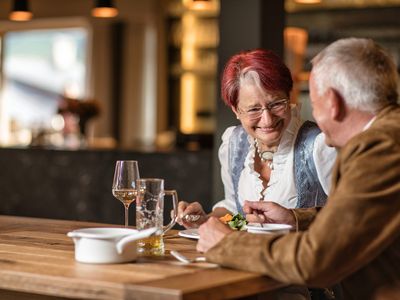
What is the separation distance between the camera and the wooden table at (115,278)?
2049 mm

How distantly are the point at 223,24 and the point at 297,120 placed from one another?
86.5 inches

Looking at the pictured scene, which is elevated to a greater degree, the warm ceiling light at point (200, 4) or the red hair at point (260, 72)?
the warm ceiling light at point (200, 4)

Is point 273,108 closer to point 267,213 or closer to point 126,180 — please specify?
point 267,213

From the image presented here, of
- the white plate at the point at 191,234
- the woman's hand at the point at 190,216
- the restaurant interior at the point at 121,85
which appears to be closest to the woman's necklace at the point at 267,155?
the woman's hand at the point at 190,216

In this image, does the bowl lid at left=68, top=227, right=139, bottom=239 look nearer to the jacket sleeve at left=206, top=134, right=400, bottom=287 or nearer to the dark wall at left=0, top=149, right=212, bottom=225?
the jacket sleeve at left=206, top=134, right=400, bottom=287

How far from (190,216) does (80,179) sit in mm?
4291

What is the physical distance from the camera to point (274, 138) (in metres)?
3.25

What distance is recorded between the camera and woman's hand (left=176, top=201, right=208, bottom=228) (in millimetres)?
3051

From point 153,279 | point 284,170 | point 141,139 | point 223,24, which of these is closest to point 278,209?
point 284,170

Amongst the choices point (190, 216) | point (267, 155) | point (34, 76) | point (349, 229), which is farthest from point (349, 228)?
point (34, 76)

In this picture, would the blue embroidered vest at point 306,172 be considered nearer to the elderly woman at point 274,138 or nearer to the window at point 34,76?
the elderly woman at point 274,138

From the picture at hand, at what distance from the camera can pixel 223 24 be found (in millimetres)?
5402

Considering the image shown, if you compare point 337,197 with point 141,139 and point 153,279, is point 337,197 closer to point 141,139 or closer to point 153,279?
point 153,279

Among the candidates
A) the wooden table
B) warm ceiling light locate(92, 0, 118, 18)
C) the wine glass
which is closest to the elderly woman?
the wine glass
